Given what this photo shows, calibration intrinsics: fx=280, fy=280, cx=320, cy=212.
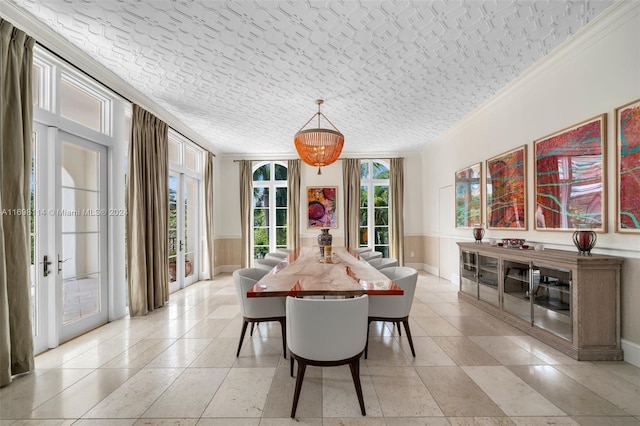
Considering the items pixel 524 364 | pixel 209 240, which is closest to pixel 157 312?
pixel 209 240

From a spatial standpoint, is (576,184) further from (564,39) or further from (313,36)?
(313,36)

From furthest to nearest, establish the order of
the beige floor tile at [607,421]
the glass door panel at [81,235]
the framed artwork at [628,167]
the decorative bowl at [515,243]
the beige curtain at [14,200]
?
the decorative bowl at [515,243] < the glass door panel at [81,235] < the framed artwork at [628,167] < the beige curtain at [14,200] < the beige floor tile at [607,421]

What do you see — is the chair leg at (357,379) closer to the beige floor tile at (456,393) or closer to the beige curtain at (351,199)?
the beige floor tile at (456,393)

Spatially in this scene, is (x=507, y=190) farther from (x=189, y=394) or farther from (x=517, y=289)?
(x=189, y=394)

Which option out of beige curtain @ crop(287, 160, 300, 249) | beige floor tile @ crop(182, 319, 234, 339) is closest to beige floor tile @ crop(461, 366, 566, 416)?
beige floor tile @ crop(182, 319, 234, 339)

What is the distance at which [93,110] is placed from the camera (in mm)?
3512

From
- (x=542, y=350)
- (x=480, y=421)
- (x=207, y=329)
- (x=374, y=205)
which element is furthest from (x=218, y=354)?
(x=374, y=205)

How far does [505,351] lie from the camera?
9.16 feet

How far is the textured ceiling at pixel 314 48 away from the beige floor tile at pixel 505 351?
10.2ft

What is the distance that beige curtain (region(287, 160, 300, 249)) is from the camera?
7.16 meters

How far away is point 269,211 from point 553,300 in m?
5.99

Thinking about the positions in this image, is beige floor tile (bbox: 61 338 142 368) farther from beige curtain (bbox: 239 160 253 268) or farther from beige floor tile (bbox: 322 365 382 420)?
beige curtain (bbox: 239 160 253 268)

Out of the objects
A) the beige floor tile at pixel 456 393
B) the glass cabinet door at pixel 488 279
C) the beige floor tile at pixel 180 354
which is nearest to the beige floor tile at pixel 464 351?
the beige floor tile at pixel 456 393

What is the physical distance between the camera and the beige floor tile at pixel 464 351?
2607 mm
